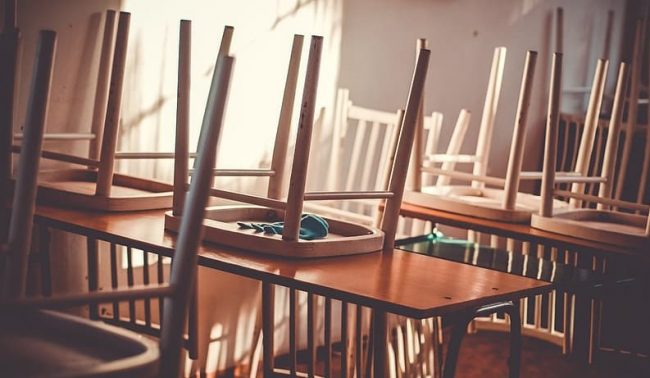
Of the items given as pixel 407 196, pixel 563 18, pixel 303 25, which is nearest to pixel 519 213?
pixel 407 196

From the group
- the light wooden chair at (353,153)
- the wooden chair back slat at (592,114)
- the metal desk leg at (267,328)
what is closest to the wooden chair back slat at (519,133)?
the wooden chair back slat at (592,114)

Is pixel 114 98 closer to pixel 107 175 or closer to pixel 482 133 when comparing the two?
pixel 107 175

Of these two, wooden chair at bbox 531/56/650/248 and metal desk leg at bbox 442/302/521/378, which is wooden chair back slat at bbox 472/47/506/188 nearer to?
wooden chair at bbox 531/56/650/248

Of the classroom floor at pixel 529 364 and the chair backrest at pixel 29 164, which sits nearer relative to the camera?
the chair backrest at pixel 29 164

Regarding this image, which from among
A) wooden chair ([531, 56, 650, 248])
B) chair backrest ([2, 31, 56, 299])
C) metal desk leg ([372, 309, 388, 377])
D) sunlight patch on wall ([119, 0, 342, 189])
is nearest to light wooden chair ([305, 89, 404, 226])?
sunlight patch on wall ([119, 0, 342, 189])

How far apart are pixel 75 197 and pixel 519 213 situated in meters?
1.25

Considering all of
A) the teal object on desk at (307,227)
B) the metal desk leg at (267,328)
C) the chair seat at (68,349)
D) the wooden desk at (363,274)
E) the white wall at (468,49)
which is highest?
the white wall at (468,49)

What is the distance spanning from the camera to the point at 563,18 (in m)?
4.90

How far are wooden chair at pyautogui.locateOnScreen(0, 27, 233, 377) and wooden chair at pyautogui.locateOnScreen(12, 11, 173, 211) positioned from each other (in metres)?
0.77

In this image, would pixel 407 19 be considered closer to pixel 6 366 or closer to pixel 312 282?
pixel 312 282

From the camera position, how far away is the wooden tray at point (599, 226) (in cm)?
Answer: 254

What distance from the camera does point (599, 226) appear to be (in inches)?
106

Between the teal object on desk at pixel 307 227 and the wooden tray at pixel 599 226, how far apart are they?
33.5 inches

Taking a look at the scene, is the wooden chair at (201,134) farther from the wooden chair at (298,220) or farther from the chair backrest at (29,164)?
the chair backrest at (29,164)
